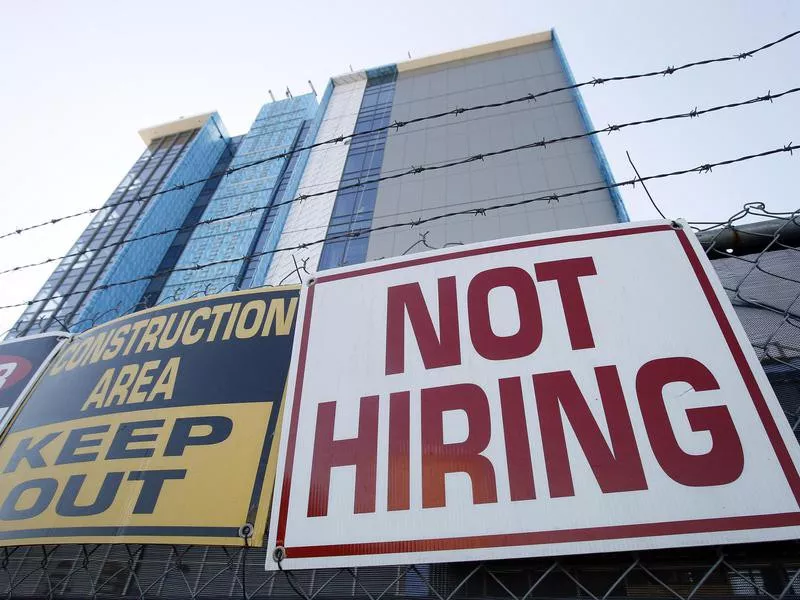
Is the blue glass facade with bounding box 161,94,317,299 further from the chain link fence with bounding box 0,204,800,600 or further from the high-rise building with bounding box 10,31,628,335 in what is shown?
the chain link fence with bounding box 0,204,800,600

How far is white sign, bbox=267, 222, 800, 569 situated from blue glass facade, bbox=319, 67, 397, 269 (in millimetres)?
11395

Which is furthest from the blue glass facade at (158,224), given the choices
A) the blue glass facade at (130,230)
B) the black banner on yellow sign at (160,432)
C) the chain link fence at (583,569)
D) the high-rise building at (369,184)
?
the chain link fence at (583,569)

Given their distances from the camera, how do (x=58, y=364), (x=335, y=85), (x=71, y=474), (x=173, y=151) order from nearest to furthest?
(x=71, y=474) < (x=58, y=364) < (x=335, y=85) < (x=173, y=151)

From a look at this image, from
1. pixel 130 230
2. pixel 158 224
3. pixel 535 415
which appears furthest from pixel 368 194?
pixel 535 415

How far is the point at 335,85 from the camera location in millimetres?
24594

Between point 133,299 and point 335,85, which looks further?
point 335,85

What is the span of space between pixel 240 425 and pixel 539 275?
5.08ft

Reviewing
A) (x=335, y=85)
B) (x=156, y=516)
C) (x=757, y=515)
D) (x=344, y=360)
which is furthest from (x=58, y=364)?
(x=335, y=85)

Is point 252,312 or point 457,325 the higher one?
point 252,312

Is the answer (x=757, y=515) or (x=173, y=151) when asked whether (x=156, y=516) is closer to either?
(x=757, y=515)

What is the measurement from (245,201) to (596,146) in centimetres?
1568

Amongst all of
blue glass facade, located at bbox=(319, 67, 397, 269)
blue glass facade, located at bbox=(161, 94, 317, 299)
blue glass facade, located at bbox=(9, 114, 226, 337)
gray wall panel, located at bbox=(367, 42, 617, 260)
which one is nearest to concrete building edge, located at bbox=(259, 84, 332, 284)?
blue glass facade, located at bbox=(161, 94, 317, 299)

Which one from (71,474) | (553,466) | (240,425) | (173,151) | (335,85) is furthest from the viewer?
(173,151)

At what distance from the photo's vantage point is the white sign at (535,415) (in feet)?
5.28
